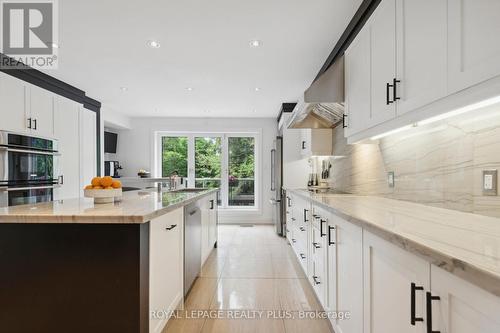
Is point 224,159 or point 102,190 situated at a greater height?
point 224,159

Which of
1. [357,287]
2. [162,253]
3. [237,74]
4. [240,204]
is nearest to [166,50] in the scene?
[237,74]

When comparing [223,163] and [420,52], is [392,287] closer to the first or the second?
[420,52]

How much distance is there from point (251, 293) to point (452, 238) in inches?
80.4

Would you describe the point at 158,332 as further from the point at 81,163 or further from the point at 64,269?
the point at 81,163

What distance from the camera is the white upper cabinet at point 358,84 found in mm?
1935

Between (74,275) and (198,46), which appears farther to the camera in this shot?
(198,46)

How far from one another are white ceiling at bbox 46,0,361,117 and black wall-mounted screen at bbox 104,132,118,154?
146 cm

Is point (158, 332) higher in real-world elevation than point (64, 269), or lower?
lower

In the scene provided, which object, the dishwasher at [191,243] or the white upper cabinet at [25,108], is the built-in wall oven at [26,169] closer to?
the white upper cabinet at [25,108]

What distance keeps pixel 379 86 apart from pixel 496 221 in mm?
961

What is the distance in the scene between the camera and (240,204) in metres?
6.68

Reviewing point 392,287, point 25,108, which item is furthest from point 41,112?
point 392,287
